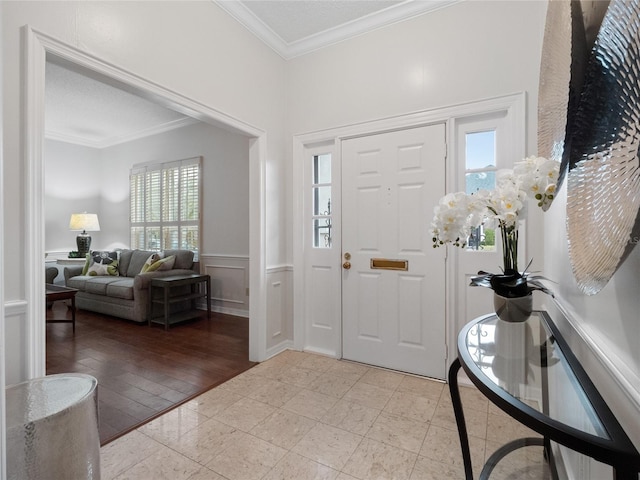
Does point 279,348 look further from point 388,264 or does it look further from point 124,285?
point 124,285

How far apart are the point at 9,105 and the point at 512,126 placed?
9.60 feet

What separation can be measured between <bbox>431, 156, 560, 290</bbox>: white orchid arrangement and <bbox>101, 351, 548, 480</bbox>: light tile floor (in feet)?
3.82

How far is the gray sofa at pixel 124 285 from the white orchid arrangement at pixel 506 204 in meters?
4.03

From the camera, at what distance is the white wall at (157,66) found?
1418 mm

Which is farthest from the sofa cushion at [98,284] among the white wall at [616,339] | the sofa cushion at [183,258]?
the white wall at [616,339]

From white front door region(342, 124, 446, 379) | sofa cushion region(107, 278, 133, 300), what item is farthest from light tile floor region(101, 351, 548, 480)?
sofa cushion region(107, 278, 133, 300)

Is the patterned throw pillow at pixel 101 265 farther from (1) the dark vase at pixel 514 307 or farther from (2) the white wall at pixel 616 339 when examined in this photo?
(2) the white wall at pixel 616 339

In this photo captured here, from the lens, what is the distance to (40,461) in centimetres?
114

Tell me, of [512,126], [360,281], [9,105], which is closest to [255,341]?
[360,281]

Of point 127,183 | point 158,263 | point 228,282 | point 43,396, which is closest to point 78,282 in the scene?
point 158,263

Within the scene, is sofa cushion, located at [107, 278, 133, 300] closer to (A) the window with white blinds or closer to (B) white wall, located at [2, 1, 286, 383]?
(A) the window with white blinds

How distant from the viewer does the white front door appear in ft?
8.30

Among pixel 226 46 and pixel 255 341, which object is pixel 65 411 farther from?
pixel 226 46

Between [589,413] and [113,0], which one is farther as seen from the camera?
[113,0]
